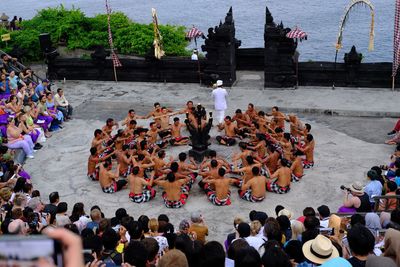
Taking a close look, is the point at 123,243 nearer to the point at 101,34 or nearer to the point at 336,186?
the point at 336,186

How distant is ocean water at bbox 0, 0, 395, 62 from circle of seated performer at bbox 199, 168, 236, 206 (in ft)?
99.1

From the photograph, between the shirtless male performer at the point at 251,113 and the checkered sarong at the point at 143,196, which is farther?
the shirtless male performer at the point at 251,113

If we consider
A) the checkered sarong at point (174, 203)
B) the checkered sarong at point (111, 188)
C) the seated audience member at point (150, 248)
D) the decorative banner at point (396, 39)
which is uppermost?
the decorative banner at point (396, 39)

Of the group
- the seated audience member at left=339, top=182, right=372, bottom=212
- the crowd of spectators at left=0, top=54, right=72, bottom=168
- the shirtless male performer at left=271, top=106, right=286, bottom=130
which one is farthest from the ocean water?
the seated audience member at left=339, top=182, right=372, bottom=212

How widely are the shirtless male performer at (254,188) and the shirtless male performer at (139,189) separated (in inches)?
88.6

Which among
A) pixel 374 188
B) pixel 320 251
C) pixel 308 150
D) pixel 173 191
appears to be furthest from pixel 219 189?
pixel 320 251

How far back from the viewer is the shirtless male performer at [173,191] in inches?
476

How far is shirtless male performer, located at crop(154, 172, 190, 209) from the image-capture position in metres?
12.1

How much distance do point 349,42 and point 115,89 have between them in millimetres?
29151

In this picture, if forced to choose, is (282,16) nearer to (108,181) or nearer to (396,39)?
(396,39)

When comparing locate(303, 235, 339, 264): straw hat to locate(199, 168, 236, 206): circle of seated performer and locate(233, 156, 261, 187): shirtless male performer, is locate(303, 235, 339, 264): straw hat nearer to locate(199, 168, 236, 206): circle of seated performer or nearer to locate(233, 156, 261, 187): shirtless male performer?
locate(199, 168, 236, 206): circle of seated performer

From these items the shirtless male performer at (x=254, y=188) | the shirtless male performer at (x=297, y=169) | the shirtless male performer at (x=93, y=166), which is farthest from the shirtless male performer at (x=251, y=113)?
the shirtless male performer at (x=93, y=166)

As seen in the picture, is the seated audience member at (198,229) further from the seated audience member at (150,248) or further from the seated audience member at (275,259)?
the seated audience member at (275,259)

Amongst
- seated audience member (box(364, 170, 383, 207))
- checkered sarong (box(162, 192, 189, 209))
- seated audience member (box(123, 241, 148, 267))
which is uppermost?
seated audience member (box(123, 241, 148, 267))
